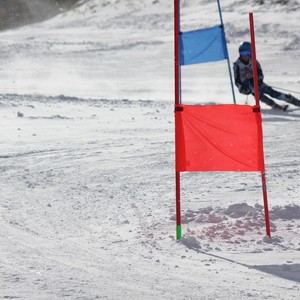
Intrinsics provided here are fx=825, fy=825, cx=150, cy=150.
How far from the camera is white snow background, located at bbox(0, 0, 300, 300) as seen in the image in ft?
15.7

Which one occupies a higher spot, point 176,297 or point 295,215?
point 295,215

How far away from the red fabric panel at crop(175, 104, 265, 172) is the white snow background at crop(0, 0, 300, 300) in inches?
20.3

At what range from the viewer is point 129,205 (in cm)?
705

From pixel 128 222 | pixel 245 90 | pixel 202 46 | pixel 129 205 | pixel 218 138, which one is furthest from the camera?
pixel 245 90

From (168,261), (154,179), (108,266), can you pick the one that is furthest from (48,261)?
(154,179)

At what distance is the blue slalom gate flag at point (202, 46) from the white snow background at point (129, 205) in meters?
0.99

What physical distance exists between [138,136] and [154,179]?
9.38 ft

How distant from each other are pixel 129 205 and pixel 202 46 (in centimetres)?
685

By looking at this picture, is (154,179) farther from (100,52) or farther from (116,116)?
(100,52)

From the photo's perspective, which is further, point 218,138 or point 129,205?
point 129,205

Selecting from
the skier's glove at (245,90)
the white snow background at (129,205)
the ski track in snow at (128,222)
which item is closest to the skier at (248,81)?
the skier's glove at (245,90)

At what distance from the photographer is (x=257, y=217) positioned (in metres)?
6.32

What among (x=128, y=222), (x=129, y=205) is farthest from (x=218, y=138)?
(x=129, y=205)

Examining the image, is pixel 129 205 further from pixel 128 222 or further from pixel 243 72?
pixel 243 72
